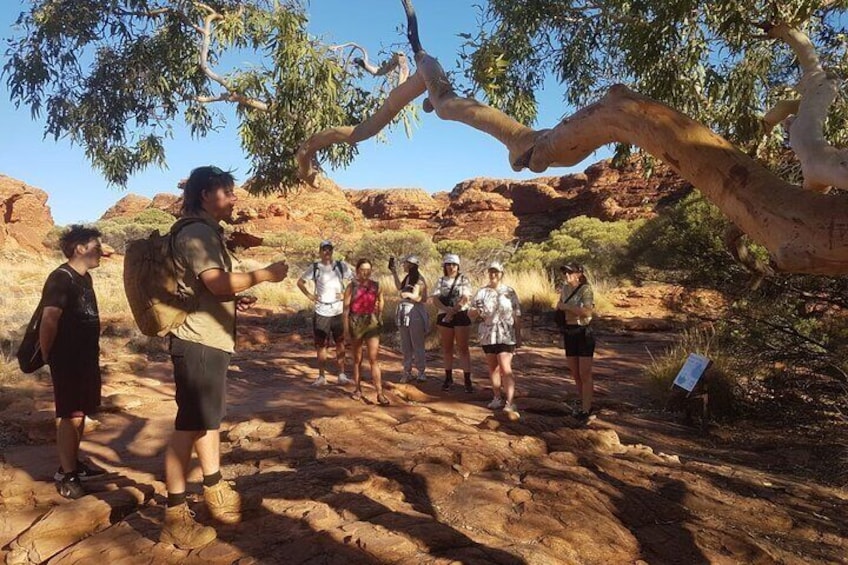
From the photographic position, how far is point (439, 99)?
165 inches

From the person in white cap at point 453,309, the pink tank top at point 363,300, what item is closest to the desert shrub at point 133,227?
the person in white cap at point 453,309

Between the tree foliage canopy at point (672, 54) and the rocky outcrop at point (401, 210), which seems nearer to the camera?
the tree foliage canopy at point (672, 54)

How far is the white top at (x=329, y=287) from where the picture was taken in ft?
23.6

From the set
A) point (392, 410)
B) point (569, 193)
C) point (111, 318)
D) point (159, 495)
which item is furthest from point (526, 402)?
point (569, 193)

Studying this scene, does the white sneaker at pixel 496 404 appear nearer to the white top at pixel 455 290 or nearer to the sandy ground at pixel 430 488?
the sandy ground at pixel 430 488

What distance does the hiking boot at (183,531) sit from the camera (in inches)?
104

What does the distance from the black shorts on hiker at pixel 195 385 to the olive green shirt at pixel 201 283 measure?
40mm

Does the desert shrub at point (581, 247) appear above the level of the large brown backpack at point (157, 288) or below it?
above

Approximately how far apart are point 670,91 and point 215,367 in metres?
4.83

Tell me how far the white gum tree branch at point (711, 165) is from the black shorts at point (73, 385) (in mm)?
2757

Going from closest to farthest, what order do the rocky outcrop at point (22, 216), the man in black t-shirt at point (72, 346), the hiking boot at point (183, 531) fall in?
the hiking boot at point (183, 531)
the man in black t-shirt at point (72, 346)
the rocky outcrop at point (22, 216)

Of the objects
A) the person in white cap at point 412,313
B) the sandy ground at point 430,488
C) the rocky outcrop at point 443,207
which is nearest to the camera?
the sandy ground at point 430,488

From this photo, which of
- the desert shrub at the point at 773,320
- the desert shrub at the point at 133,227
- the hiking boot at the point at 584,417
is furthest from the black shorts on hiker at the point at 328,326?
the desert shrub at the point at 133,227

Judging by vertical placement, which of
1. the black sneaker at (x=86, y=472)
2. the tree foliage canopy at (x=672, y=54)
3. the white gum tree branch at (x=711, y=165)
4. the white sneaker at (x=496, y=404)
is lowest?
the black sneaker at (x=86, y=472)
